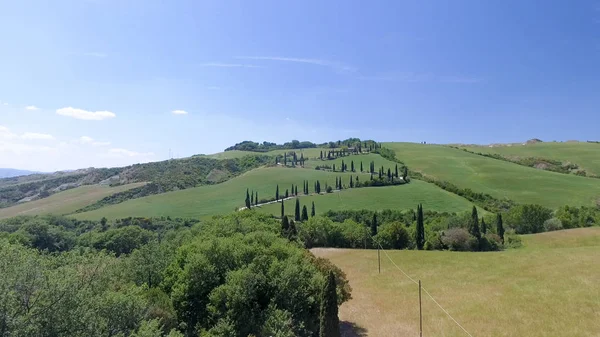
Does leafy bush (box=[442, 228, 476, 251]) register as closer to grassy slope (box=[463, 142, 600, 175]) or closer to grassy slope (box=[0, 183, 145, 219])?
grassy slope (box=[463, 142, 600, 175])

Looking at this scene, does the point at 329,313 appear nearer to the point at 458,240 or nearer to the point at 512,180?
the point at 458,240

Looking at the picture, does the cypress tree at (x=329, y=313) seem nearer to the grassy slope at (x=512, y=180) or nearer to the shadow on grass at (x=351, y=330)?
the shadow on grass at (x=351, y=330)

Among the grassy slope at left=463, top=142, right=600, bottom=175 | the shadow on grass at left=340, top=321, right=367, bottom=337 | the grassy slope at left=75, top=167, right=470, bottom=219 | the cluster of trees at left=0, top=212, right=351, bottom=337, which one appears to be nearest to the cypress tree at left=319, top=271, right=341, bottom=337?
the cluster of trees at left=0, top=212, right=351, bottom=337

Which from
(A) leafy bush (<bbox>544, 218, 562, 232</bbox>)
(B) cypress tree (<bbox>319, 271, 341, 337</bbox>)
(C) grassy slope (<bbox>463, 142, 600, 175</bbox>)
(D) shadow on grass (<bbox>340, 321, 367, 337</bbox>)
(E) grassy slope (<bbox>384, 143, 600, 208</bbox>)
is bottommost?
(D) shadow on grass (<bbox>340, 321, 367, 337</bbox>)

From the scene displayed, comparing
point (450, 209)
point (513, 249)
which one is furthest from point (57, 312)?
point (450, 209)

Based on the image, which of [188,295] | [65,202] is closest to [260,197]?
[65,202]

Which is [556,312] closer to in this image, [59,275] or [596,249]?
[596,249]
